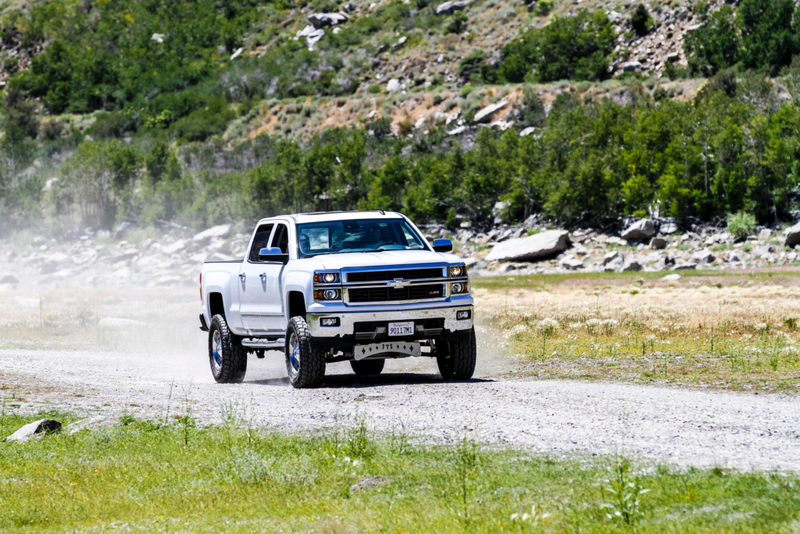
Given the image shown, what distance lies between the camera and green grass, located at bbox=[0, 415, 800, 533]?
6.07m

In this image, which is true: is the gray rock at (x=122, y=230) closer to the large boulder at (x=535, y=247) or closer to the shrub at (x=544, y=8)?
the large boulder at (x=535, y=247)

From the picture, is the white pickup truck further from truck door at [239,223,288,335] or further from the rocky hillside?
the rocky hillside

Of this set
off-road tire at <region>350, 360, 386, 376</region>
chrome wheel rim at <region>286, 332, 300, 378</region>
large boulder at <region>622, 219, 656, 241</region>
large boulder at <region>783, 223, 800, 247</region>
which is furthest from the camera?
large boulder at <region>622, 219, 656, 241</region>

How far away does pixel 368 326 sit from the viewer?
1280cm

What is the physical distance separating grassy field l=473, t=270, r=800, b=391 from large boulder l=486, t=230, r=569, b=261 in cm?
2531

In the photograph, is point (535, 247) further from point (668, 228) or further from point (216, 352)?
point (216, 352)

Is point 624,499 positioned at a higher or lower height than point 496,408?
higher

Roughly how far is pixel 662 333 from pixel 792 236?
146ft

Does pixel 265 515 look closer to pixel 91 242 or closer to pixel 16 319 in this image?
pixel 16 319

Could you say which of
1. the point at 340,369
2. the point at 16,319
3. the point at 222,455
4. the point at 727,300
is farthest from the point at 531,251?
the point at 222,455

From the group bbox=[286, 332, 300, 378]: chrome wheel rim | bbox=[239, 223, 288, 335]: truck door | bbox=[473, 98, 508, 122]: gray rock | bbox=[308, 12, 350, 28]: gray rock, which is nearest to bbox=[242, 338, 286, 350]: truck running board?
bbox=[239, 223, 288, 335]: truck door

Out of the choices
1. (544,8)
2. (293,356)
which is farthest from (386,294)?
(544,8)


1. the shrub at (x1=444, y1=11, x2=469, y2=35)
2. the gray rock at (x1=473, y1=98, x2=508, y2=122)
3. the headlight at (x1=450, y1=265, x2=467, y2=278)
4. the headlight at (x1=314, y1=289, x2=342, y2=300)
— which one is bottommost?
the headlight at (x1=314, y1=289, x2=342, y2=300)

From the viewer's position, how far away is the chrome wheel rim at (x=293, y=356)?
13164mm
